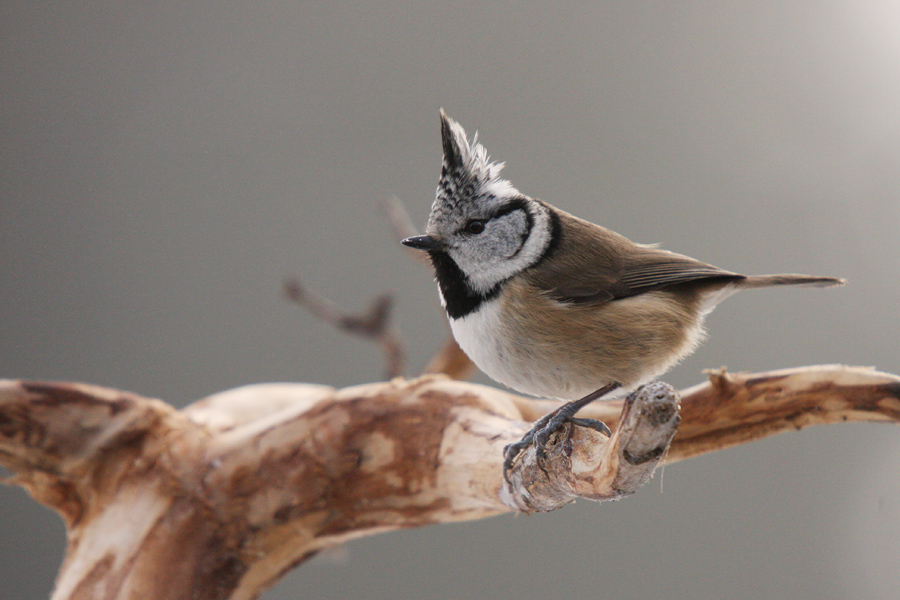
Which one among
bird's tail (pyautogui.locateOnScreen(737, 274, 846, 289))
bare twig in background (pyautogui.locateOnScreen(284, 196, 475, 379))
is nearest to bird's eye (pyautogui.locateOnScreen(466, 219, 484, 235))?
bird's tail (pyautogui.locateOnScreen(737, 274, 846, 289))

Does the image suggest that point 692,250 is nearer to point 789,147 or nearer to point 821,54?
point 789,147

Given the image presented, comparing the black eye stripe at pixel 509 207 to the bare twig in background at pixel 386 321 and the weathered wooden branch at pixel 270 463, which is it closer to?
the weathered wooden branch at pixel 270 463

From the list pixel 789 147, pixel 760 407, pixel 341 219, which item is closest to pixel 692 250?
pixel 789 147

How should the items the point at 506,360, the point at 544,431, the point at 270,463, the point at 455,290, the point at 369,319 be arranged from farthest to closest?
the point at 369,319 → the point at 270,463 → the point at 455,290 → the point at 506,360 → the point at 544,431

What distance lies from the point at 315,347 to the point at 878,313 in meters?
2.65

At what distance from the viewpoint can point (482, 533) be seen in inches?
118

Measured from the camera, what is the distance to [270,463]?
5.01ft

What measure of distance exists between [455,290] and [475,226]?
145 millimetres

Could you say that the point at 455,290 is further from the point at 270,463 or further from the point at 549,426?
the point at 270,463

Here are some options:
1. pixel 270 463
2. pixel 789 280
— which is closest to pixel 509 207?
pixel 789 280

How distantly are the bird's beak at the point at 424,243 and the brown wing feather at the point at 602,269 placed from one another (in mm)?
213

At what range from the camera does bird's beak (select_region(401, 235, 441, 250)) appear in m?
1.30

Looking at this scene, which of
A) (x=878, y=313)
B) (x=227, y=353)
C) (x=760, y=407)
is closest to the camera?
(x=760, y=407)

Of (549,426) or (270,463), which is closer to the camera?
(549,426)
